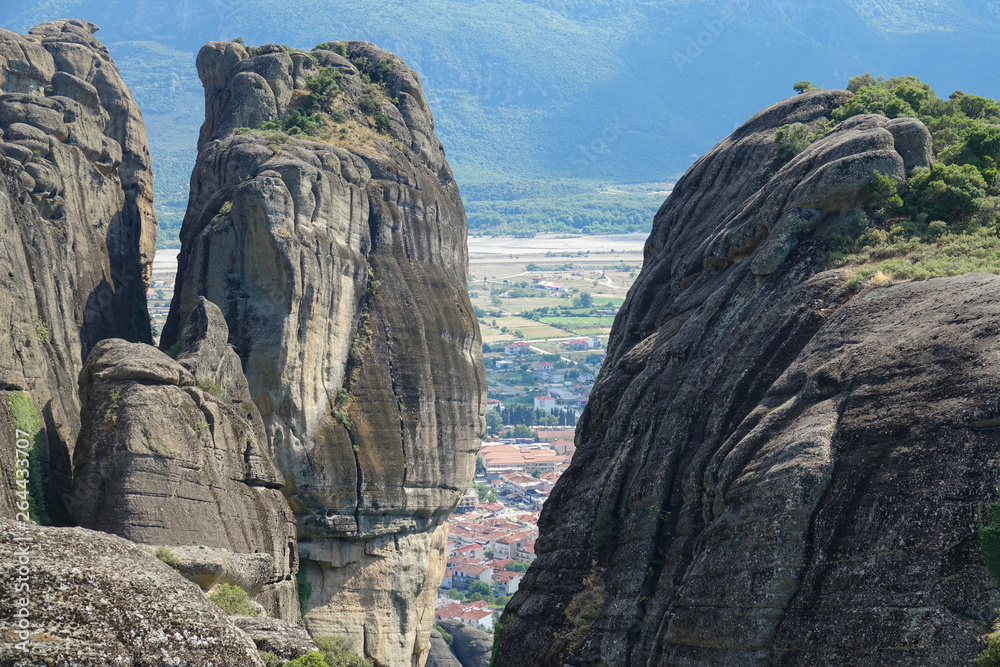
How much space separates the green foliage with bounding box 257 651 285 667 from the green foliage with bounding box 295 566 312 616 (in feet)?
120

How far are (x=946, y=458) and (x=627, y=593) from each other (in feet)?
35.6

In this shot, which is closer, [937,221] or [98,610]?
[98,610]

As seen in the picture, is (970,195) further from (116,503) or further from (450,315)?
(450,315)

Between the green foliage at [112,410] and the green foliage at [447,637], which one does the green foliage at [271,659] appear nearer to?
the green foliage at [112,410]

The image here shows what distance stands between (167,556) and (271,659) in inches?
550

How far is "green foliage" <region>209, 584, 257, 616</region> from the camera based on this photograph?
3584 centimetres

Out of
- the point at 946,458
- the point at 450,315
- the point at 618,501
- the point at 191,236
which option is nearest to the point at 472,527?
the point at 450,315

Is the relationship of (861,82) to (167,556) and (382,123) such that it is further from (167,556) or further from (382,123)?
(167,556)

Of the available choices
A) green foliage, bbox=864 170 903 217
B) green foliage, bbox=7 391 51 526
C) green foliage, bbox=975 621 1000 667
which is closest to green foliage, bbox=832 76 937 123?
green foliage, bbox=864 170 903 217

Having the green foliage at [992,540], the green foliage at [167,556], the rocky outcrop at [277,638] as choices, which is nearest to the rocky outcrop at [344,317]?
the green foliage at [167,556]

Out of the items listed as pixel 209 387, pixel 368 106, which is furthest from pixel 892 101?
pixel 368 106

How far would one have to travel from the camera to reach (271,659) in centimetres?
2381

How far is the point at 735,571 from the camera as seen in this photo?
89.4 ft

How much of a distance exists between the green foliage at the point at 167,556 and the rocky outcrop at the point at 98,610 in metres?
18.8
